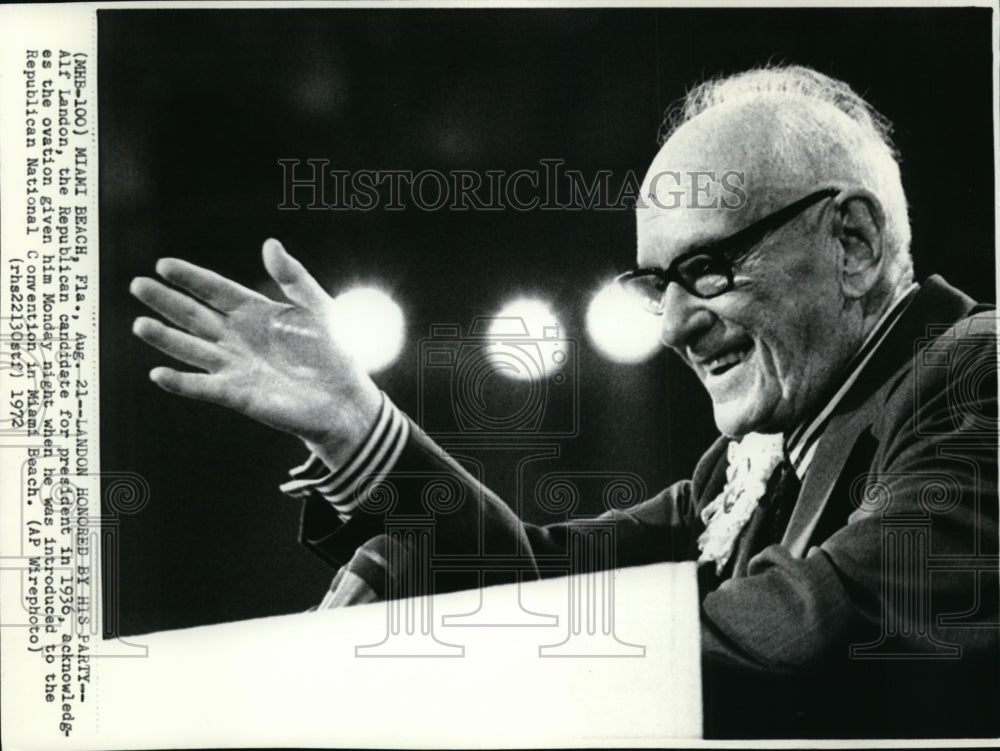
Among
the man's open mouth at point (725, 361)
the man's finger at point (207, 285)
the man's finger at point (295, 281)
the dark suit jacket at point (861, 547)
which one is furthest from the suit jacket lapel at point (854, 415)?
the man's finger at point (207, 285)

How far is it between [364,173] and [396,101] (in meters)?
0.17

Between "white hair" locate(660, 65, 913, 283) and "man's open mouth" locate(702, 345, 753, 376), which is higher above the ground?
"white hair" locate(660, 65, 913, 283)

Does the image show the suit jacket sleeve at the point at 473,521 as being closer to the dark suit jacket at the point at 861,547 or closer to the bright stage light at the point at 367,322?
the dark suit jacket at the point at 861,547

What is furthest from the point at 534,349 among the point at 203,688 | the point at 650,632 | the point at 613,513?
the point at 203,688

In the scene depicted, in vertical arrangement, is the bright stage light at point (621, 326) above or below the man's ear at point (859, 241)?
below

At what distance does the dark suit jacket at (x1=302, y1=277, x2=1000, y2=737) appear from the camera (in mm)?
1885

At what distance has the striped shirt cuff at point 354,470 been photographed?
1.94 metres

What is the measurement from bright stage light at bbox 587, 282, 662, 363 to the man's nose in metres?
0.03

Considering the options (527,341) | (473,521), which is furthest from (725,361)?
(473,521)

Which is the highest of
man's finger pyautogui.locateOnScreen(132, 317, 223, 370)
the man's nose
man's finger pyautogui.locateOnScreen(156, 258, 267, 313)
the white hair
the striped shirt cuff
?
the white hair

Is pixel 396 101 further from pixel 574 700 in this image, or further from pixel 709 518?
pixel 574 700

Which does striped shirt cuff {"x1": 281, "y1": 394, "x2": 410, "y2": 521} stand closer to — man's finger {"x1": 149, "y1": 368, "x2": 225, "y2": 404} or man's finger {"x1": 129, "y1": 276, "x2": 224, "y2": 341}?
man's finger {"x1": 149, "y1": 368, "x2": 225, "y2": 404}

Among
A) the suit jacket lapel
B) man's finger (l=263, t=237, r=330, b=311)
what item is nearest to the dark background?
man's finger (l=263, t=237, r=330, b=311)

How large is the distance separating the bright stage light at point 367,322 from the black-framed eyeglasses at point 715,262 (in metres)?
0.54
